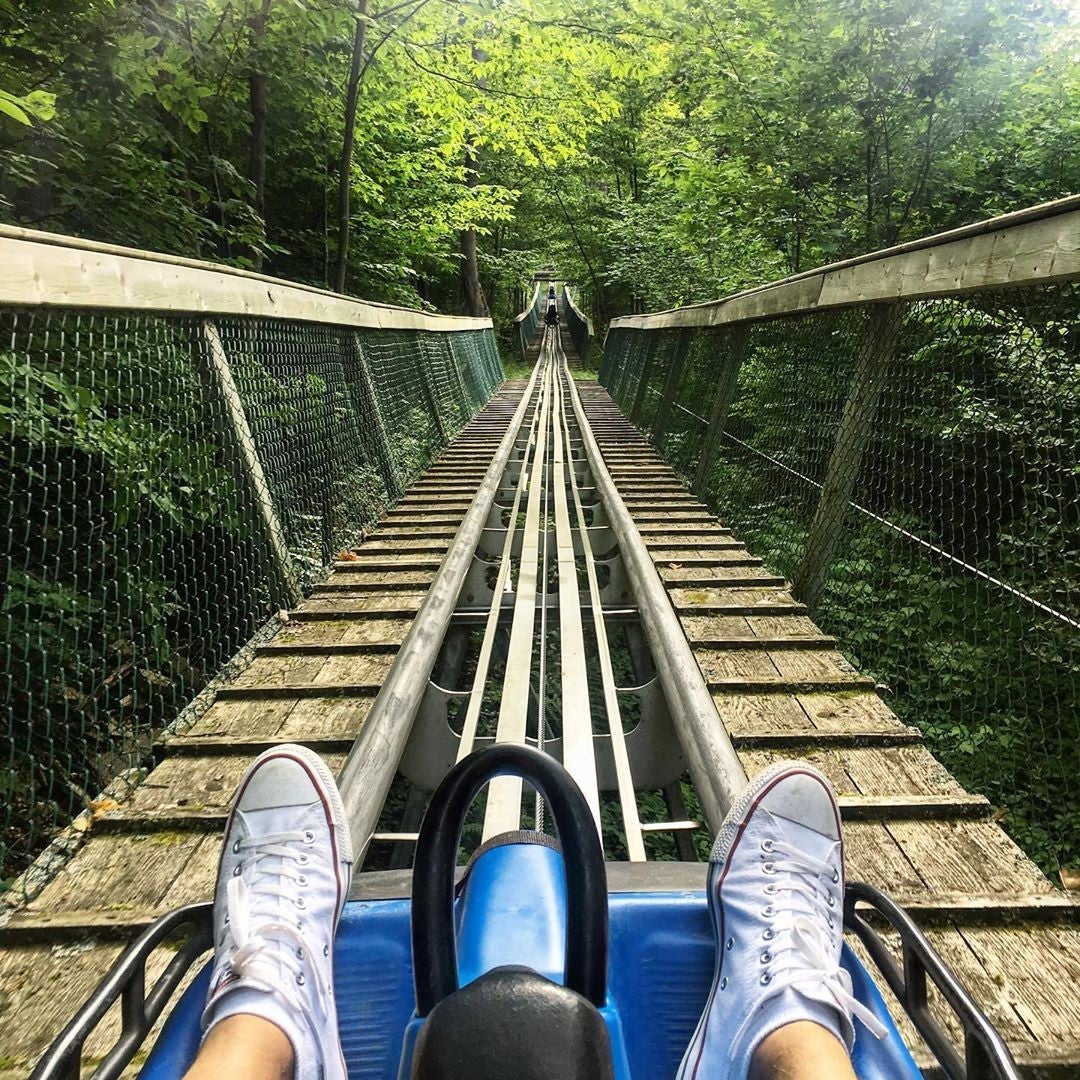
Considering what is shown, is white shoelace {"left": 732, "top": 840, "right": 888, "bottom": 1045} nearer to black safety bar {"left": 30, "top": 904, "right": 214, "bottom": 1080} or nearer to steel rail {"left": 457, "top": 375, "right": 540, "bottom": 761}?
steel rail {"left": 457, "top": 375, "right": 540, "bottom": 761}

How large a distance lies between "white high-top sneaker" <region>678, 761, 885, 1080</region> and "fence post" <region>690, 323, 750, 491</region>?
11.7 ft

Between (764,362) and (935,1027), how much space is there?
411 centimetres

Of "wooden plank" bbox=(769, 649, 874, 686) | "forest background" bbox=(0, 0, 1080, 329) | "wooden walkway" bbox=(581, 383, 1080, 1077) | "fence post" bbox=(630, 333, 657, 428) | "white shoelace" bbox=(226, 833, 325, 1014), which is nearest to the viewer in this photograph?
"white shoelace" bbox=(226, 833, 325, 1014)

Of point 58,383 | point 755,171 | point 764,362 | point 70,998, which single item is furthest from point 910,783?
point 755,171

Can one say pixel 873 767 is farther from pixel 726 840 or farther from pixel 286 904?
pixel 286 904

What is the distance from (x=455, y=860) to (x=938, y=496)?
3612 millimetres

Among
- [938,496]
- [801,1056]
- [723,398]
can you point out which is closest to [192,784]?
[801,1056]

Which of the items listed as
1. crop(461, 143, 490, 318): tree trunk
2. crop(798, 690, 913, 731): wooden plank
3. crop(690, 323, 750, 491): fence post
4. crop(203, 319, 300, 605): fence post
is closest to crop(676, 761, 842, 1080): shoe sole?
crop(798, 690, 913, 731): wooden plank

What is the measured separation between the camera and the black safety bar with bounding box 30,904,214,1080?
695mm

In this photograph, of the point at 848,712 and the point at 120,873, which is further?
the point at 848,712

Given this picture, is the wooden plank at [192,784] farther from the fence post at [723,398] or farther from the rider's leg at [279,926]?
the fence post at [723,398]

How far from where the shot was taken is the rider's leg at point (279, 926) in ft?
2.84

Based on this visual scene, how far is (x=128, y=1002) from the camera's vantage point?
2.86 ft

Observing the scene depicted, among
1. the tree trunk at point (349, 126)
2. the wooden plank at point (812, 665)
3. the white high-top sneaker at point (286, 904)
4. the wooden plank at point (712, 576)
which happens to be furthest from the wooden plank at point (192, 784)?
the tree trunk at point (349, 126)
